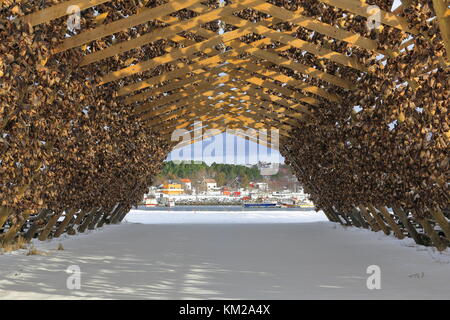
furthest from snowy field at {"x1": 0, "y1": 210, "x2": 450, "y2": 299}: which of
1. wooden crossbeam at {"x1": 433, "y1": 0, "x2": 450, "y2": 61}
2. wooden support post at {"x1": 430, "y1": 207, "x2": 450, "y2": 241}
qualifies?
wooden crossbeam at {"x1": 433, "y1": 0, "x2": 450, "y2": 61}

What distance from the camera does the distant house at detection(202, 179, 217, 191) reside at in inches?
2938

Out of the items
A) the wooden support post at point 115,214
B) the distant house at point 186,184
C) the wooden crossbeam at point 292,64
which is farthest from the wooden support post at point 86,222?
the distant house at point 186,184

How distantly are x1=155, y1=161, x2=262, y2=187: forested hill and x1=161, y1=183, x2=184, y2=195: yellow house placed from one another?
120 cm

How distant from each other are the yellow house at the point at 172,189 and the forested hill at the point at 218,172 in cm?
120

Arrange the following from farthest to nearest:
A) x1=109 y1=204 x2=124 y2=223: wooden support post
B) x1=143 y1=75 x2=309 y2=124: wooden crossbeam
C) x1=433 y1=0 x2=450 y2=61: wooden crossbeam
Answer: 1. x1=109 y1=204 x2=124 y2=223: wooden support post
2. x1=143 y1=75 x2=309 y2=124: wooden crossbeam
3. x1=433 y1=0 x2=450 y2=61: wooden crossbeam

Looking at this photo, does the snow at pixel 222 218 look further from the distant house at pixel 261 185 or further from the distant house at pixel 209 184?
the distant house at pixel 261 185

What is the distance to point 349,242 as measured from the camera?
12.2 metres

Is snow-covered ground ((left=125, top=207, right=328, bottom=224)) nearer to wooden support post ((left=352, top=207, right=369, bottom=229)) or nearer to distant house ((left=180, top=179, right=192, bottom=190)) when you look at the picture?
wooden support post ((left=352, top=207, right=369, bottom=229))

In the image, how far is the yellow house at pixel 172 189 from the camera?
235ft

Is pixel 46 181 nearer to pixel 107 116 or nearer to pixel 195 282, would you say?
pixel 107 116

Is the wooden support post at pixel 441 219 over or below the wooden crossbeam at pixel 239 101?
below

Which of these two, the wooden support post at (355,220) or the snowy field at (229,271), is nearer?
the snowy field at (229,271)

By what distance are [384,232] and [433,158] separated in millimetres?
7091

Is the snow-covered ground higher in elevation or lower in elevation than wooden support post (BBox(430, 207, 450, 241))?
lower
